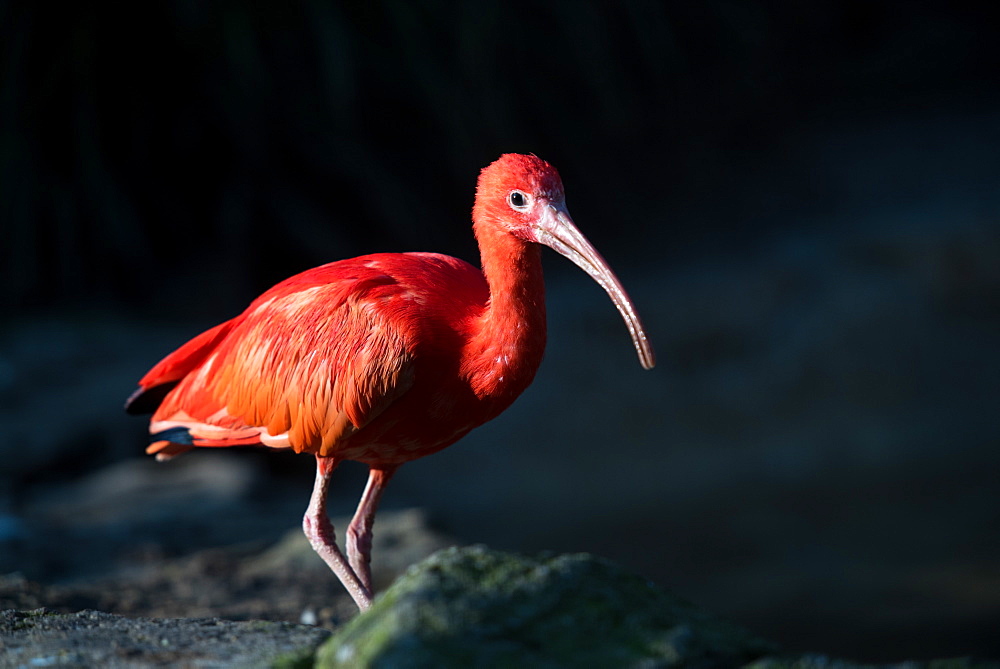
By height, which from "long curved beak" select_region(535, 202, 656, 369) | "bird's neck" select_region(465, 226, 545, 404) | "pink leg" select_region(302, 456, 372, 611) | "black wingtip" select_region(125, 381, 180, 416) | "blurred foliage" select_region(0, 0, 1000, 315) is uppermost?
"blurred foliage" select_region(0, 0, 1000, 315)

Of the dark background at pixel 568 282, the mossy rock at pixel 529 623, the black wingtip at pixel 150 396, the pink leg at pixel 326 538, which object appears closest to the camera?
the mossy rock at pixel 529 623

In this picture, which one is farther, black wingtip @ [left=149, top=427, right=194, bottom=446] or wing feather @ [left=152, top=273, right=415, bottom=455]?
black wingtip @ [left=149, top=427, right=194, bottom=446]

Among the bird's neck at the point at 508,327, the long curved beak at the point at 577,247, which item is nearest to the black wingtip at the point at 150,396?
the bird's neck at the point at 508,327

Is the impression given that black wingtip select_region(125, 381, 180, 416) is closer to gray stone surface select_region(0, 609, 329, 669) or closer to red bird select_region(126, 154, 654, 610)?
red bird select_region(126, 154, 654, 610)

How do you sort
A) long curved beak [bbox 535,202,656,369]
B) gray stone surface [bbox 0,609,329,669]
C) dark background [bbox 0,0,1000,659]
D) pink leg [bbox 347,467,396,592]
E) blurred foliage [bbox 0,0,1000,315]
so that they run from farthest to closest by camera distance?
blurred foliage [bbox 0,0,1000,315], dark background [bbox 0,0,1000,659], pink leg [bbox 347,467,396,592], long curved beak [bbox 535,202,656,369], gray stone surface [bbox 0,609,329,669]

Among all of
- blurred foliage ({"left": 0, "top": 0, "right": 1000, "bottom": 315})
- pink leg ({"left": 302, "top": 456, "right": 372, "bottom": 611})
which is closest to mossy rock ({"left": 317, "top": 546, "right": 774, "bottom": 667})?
pink leg ({"left": 302, "top": 456, "right": 372, "bottom": 611})

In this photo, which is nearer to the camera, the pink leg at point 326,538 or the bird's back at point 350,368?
the bird's back at point 350,368

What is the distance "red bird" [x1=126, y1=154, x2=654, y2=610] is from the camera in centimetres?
340

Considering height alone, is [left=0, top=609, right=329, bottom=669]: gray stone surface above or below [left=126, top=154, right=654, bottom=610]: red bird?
below

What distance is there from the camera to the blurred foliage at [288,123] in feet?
25.7

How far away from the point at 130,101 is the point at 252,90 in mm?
926

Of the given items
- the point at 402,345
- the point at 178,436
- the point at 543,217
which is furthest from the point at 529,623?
the point at 178,436

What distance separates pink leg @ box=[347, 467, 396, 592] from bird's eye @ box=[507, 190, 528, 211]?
1.16 meters

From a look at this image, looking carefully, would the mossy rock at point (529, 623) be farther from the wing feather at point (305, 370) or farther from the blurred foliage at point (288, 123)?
the blurred foliage at point (288, 123)
